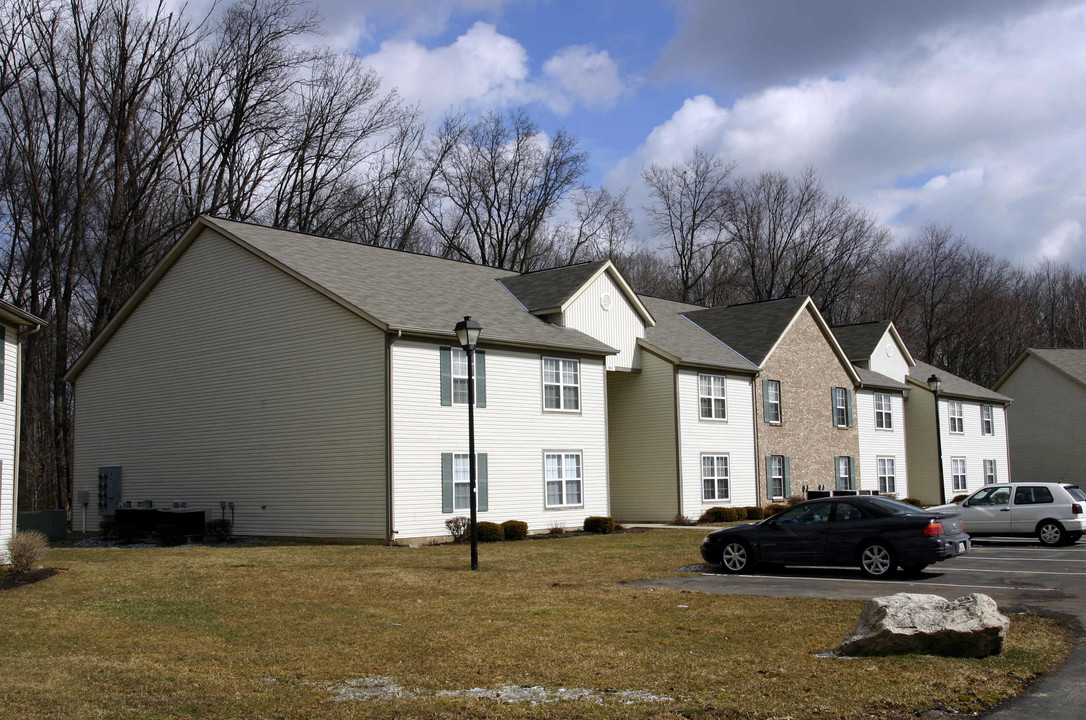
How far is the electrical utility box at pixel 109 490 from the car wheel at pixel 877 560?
22.8 metres

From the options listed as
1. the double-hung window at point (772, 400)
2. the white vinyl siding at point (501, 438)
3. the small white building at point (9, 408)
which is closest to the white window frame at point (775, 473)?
the double-hung window at point (772, 400)

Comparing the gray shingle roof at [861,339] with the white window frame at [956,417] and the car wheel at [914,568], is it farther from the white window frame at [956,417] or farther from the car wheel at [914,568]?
the car wheel at [914,568]

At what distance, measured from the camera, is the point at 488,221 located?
60.3m

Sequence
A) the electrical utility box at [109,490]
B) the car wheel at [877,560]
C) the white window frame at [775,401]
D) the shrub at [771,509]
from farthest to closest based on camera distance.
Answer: the white window frame at [775,401] < the shrub at [771,509] < the electrical utility box at [109,490] < the car wheel at [877,560]

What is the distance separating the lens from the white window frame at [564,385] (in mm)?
29703

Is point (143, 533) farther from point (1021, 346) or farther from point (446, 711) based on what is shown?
point (1021, 346)

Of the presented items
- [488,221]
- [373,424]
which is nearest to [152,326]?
[373,424]

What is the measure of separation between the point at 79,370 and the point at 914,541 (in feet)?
88.3

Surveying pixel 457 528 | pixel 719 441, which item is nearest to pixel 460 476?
pixel 457 528

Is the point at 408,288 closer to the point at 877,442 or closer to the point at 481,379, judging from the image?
the point at 481,379

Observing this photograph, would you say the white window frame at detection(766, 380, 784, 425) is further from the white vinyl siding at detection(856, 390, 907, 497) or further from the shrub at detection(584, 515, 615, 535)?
the shrub at detection(584, 515, 615, 535)

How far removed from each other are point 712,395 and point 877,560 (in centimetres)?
1878

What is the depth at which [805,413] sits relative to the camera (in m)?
40.1

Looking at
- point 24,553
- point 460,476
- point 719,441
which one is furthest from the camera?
point 719,441
